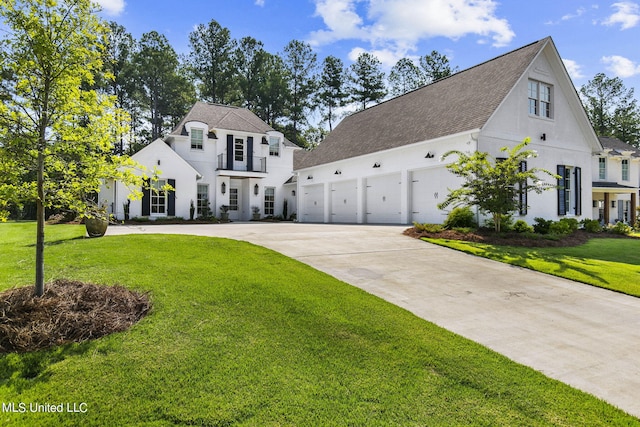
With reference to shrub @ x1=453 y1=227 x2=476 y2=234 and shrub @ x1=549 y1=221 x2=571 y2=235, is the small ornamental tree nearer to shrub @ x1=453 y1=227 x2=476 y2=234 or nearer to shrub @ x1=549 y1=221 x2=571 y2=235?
shrub @ x1=453 y1=227 x2=476 y2=234

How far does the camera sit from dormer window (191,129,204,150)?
23.0m

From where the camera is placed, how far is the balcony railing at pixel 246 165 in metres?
23.5

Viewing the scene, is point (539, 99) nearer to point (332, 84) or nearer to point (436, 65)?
point (436, 65)

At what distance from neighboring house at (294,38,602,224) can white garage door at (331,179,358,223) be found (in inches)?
4.3

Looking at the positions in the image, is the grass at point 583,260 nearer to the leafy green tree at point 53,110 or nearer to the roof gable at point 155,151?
the leafy green tree at point 53,110

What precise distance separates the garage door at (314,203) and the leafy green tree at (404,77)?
2276cm

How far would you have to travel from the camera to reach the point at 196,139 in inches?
912

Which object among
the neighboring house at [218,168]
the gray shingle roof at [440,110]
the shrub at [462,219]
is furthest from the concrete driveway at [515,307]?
the neighboring house at [218,168]

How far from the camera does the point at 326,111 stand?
4250cm

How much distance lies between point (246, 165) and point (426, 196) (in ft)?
42.1

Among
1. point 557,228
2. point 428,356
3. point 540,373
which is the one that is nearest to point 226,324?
point 428,356

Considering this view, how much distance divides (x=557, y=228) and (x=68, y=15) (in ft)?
47.8

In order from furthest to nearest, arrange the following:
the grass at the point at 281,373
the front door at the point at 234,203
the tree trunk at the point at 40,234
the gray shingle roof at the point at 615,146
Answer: the gray shingle roof at the point at 615,146
the front door at the point at 234,203
the tree trunk at the point at 40,234
the grass at the point at 281,373

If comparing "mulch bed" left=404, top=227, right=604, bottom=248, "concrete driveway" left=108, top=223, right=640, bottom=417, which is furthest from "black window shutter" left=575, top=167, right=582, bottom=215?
"concrete driveway" left=108, top=223, right=640, bottom=417
